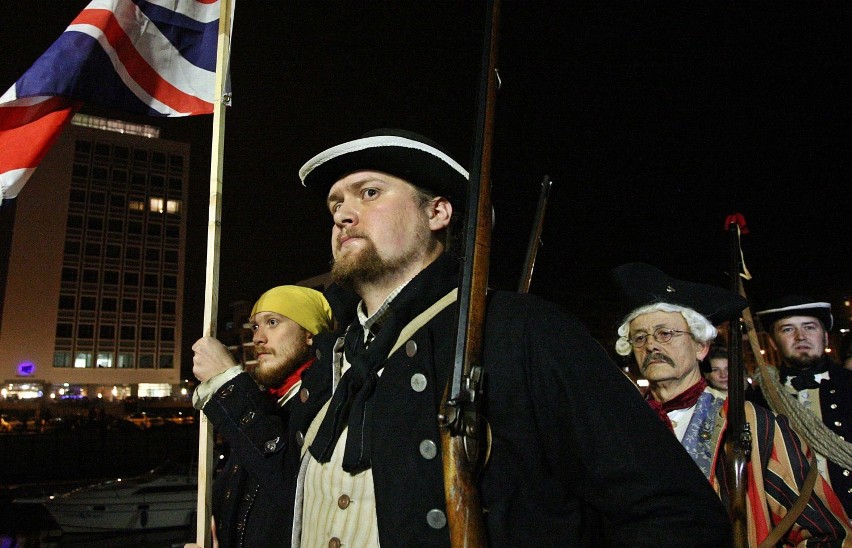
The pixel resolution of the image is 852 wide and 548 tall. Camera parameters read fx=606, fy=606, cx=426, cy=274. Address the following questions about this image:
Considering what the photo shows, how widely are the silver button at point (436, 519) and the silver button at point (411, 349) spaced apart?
51cm

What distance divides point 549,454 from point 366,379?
69 cm

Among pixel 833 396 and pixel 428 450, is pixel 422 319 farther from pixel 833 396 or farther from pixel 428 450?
pixel 833 396

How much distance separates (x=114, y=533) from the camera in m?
15.7

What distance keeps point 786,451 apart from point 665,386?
0.78m

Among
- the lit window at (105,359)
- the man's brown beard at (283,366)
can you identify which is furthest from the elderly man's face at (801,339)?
the lit window at (105,359)

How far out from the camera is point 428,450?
181cm

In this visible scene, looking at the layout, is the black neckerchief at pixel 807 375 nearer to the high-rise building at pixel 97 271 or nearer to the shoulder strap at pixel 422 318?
the shoulder strap at pixel 422 318

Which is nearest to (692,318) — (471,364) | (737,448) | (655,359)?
(655,359)

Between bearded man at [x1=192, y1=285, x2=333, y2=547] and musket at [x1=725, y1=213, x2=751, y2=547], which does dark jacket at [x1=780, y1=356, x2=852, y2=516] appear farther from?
bearded man at [x1=192, y1=285, x2=333, y2=547]

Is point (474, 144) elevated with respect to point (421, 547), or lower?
elevated

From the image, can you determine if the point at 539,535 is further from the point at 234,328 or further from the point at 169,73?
the point at 234,328

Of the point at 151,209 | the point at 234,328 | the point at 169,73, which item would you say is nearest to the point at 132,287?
the point at 151,209

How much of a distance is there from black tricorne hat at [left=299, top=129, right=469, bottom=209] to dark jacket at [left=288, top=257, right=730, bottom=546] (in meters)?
0.71

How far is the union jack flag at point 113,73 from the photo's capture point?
3074mm
